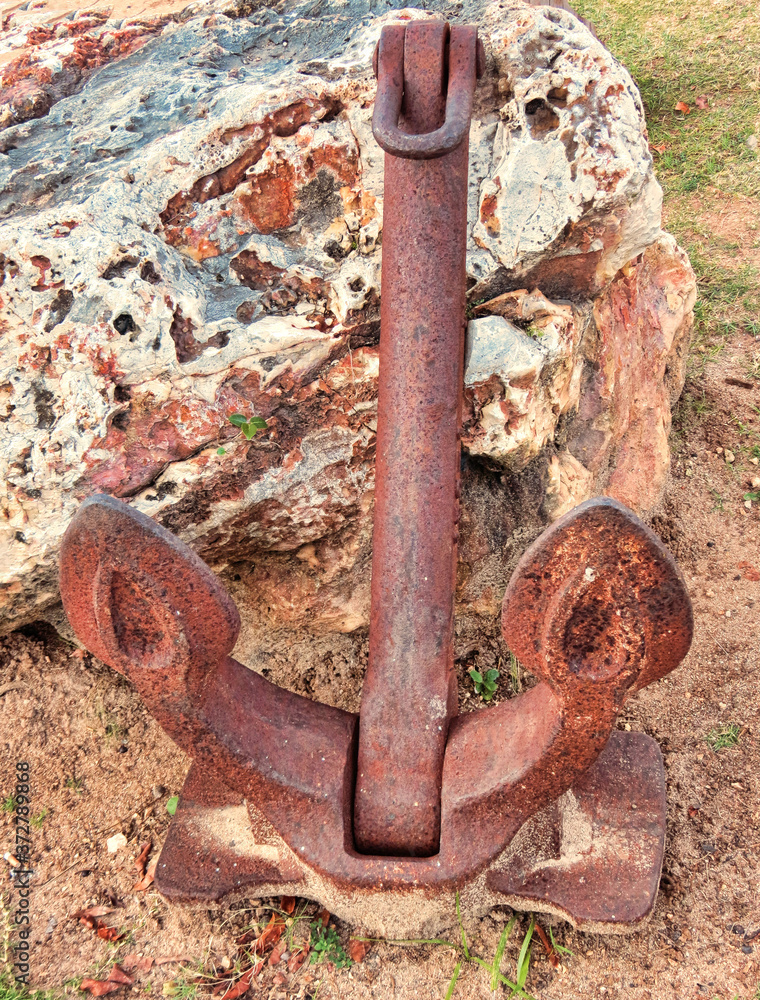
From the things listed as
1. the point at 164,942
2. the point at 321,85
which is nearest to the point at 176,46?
the point at 321,85

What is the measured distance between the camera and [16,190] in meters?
2.03

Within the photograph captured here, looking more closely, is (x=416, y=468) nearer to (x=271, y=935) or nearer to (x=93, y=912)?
(x=271, y=935)

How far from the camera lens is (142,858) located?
2082 millimetres

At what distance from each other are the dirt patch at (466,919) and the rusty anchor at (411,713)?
0.49ft

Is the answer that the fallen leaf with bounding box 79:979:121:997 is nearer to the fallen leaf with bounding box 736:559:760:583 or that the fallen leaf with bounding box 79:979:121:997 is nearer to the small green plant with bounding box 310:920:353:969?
the small green plant with bounding box 310:920:353:969

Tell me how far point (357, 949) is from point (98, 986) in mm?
529

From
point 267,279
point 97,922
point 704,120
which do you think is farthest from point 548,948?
point 704,120

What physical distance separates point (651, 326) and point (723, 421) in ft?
1.73

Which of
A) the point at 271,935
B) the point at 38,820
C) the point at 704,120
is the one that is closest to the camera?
the point at 271,935

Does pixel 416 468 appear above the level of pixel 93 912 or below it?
above

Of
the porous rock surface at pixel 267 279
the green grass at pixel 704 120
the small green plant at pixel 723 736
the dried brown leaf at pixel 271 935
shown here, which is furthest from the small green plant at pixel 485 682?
the green grass at pixel 704 120

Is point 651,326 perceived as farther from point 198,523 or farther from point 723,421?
point 198,523

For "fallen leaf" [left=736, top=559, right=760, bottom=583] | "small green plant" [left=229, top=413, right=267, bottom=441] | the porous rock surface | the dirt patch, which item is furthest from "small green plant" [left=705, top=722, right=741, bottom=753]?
"small green plant" [left=229, top=413, right=267, bottom=441]

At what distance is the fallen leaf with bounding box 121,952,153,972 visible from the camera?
1895mm
